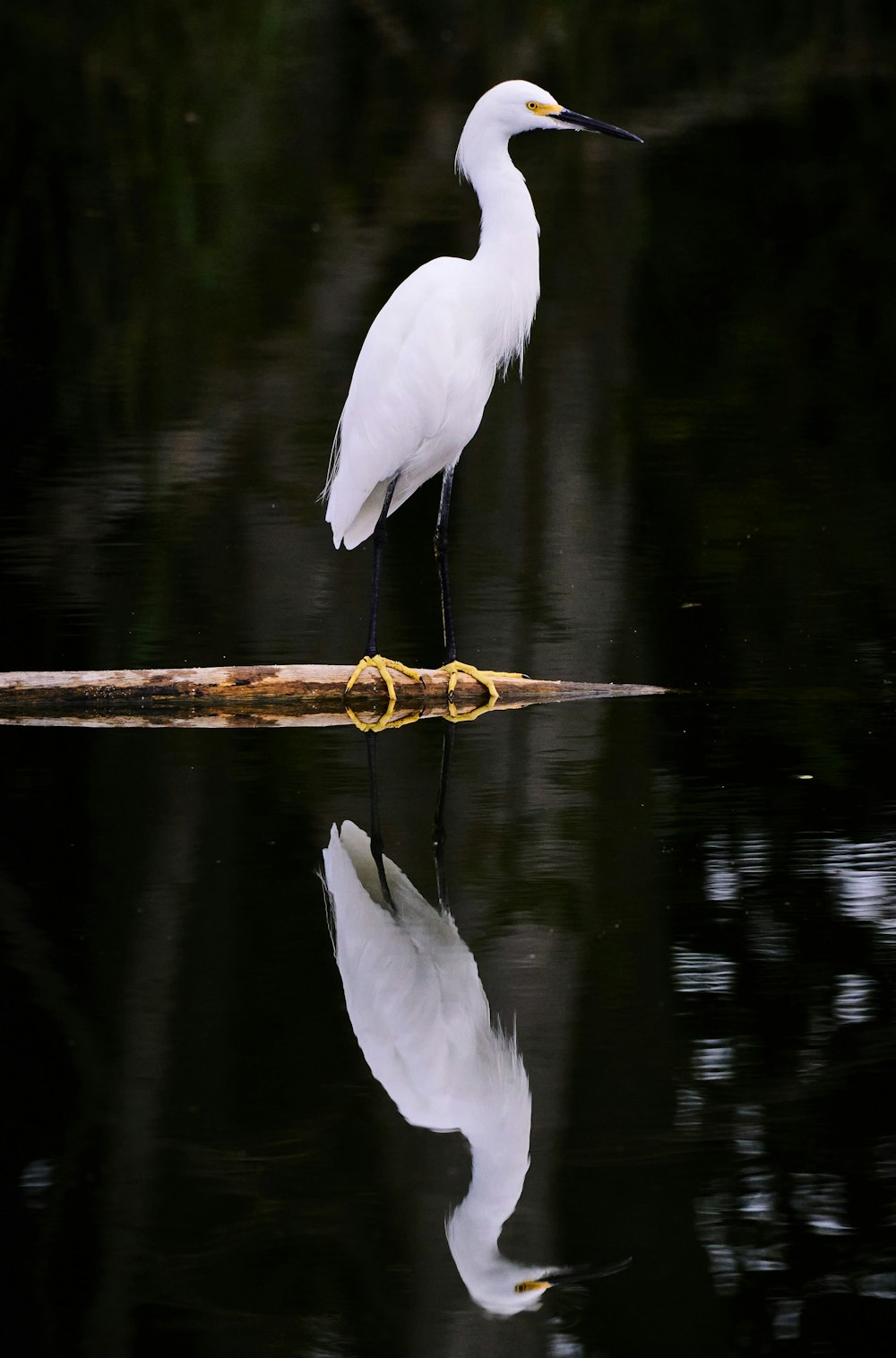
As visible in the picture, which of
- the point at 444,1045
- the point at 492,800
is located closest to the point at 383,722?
the point at 492,800

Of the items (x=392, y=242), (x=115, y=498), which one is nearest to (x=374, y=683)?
(x=115, y=498)

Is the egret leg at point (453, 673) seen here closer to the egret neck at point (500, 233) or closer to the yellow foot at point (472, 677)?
the yellow foot at point (472, 677)

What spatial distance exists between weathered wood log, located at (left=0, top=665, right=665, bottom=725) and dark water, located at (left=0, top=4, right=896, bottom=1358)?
85mm

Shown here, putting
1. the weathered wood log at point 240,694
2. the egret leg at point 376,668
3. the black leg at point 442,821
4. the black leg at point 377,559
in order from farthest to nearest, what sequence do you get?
the black leg at point 377,559 → the egret leg at point 376,668 → the weathered wood log at point 240,694 → the black leg at point 442,821

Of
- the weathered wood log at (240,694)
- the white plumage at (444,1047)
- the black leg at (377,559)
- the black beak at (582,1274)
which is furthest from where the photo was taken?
the black leg at (377,559)

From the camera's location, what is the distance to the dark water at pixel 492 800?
2.93m

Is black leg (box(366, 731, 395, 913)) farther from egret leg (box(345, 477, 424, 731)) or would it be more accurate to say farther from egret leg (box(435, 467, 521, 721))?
egret leg (box(435, 467, 521, 721))

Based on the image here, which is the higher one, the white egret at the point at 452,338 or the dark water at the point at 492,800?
the white egret at the point at 452,338

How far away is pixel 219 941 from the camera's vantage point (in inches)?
156

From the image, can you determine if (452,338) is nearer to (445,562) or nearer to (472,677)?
(445,562)

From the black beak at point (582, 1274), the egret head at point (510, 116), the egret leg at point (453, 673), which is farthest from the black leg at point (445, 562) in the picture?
the black beak at point (582, 1274)

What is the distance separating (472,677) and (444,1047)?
1978 millimetres

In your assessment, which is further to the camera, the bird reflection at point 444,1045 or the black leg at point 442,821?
the black leg at point 442,821

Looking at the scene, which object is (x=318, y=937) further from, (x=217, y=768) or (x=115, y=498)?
(x=115, y=498)
